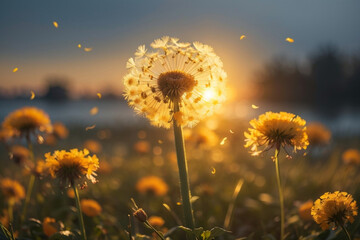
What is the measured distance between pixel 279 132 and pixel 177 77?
0.67m

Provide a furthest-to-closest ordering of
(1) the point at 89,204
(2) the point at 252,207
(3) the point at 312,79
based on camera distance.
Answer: (3) the point at 312,79 → (2) the point at 252,207 → (1) the point at 89,204

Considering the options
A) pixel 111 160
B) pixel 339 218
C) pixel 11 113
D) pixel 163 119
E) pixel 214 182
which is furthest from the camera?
pixel 111 160

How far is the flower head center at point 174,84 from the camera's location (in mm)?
1898

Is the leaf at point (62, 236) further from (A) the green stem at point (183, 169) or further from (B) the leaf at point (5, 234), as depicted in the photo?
(A) the green stem at point (183, 169)

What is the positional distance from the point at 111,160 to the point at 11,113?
3.38m

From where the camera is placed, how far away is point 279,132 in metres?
1.89

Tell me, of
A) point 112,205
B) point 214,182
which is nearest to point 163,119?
point 112,205

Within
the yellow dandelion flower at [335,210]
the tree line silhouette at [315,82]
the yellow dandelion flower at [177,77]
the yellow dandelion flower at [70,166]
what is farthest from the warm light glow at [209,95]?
the tree line silhouette at [315,82]

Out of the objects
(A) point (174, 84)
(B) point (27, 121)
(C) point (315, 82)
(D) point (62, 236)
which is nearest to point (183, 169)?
(A) point (174, 84)

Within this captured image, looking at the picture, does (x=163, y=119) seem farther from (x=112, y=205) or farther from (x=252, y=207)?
(x=112, y=205)

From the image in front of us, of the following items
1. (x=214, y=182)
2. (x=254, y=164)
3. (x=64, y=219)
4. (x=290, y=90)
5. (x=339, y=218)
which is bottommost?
(x=339, y=218)

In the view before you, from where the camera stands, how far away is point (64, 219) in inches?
127

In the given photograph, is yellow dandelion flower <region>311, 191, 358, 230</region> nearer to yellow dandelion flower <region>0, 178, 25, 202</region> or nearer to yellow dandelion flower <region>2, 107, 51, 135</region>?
yellow dandelion flower <region>2, 107, 51, 135</region>

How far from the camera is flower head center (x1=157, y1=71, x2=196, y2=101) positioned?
190 cm
